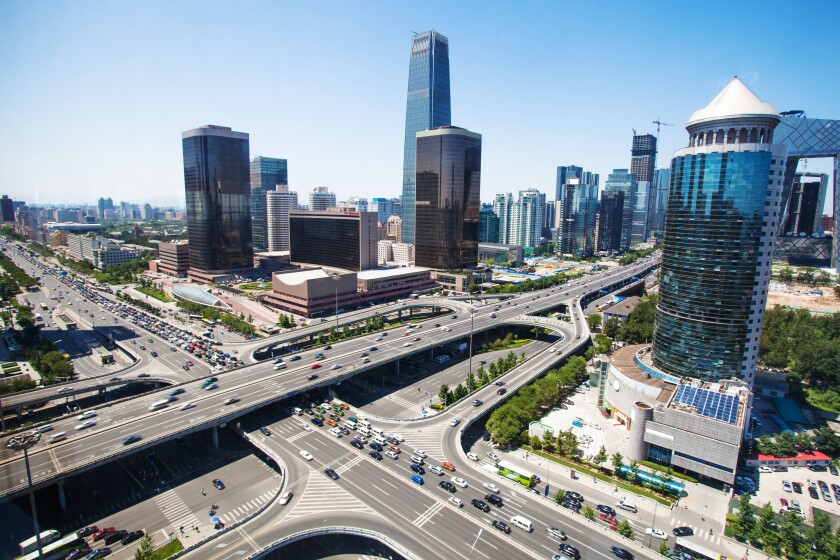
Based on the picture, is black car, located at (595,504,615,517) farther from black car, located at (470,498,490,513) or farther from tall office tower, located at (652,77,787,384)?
tall office tower, located at (652,77,787,384)

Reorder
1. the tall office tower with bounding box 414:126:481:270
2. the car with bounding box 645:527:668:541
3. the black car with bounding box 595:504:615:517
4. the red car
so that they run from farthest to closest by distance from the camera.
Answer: the tall office tower with bounding box 414:126:481:270
the black car with bounding box 595:504:615:517
the car with bounding box 645:527:668:541
the red car

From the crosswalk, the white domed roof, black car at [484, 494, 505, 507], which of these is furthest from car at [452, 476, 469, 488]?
the white domed roof

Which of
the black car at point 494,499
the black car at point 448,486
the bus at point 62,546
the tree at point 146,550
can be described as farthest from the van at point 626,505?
the bus at point 62,546

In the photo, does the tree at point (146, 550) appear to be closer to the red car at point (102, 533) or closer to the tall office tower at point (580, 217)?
the red car at point (102, 533)

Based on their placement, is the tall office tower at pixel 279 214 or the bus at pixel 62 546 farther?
the tall office tower at pixel 279 214

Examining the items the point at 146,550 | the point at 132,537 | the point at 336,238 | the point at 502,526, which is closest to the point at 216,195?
the point at 336,238
